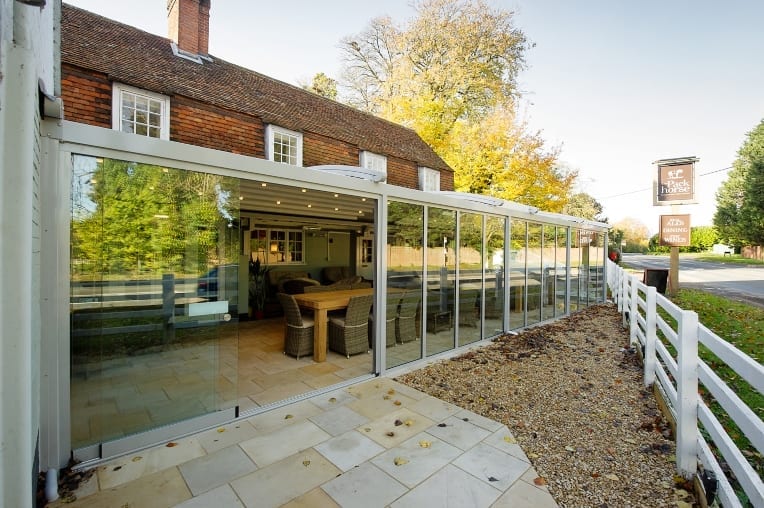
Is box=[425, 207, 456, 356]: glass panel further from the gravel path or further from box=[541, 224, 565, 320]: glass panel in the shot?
box=[541, 224, 565, 320]: glass panel

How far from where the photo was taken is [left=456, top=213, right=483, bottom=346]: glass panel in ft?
19.8

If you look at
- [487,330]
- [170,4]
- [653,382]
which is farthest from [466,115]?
[653,382]

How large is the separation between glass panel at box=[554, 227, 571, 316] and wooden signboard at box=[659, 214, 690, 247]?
15.1 feet

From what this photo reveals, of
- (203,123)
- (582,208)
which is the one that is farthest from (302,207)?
(582,208)

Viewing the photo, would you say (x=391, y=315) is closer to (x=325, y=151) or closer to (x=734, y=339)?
(x=734, y=339)

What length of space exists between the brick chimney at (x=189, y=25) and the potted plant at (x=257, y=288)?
5.96m

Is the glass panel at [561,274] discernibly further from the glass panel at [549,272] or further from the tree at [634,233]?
the tree at [634,233]

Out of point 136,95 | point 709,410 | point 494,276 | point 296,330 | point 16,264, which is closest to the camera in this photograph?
point 16,264

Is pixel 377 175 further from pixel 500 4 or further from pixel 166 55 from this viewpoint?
pixel 500 4

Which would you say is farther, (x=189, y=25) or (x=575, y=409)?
(x=189, y=25)

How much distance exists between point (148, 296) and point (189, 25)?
381 inches

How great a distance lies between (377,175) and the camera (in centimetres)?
468

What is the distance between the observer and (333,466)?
281 centimetres

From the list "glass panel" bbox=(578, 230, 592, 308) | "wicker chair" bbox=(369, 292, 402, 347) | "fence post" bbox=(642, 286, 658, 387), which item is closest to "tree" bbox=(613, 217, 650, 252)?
"glass panel" bbox=(578, 230, 592, 308)
